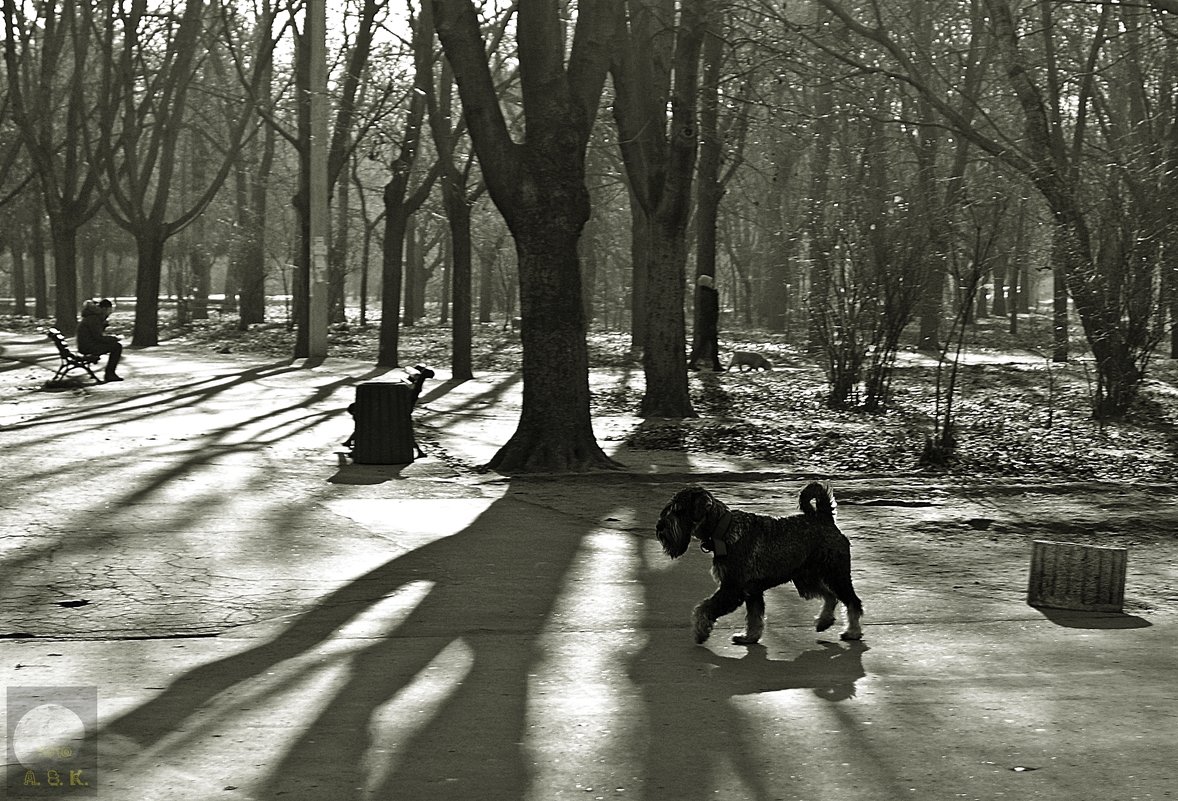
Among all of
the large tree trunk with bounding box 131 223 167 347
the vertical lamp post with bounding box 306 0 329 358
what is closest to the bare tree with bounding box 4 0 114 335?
the large tree trunk with bounding box 131 223 167 347

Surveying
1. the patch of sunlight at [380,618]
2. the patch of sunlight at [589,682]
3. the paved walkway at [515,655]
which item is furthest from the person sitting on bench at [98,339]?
the patch of sunlight at [380,618]

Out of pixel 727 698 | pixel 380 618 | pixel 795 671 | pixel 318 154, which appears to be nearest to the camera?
pixel 727 698

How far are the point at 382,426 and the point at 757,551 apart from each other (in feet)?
25.8

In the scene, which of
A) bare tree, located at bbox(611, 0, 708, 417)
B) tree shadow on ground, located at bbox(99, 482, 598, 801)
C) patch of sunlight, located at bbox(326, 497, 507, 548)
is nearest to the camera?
tree shadow on ground, located at bbox(99, 482, 598, 801)

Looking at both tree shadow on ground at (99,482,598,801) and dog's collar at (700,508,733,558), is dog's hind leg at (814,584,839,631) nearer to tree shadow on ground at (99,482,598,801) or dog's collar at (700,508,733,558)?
dog's collar at (700,508,733,558)

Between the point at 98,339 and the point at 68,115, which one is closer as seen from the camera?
the point at 98,339

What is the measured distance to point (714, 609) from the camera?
7.14m

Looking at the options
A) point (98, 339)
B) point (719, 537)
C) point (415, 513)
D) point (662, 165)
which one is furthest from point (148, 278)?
point (719, 537)

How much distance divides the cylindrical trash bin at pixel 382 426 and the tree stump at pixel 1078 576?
750 centimetres

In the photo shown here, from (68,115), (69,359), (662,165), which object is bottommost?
(69,359)

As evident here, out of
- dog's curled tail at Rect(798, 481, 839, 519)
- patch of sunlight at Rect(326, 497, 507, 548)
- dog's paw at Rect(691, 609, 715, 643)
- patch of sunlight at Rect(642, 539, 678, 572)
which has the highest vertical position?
dog's curled tail at Rect(798, 481, 839, 519)

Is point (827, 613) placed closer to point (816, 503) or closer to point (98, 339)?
point (816, 503)

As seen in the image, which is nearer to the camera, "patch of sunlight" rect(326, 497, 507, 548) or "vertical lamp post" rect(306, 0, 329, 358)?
"patch of sunlight" rect(326, 497, 507, 548)

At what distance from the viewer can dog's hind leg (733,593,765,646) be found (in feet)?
23.6
